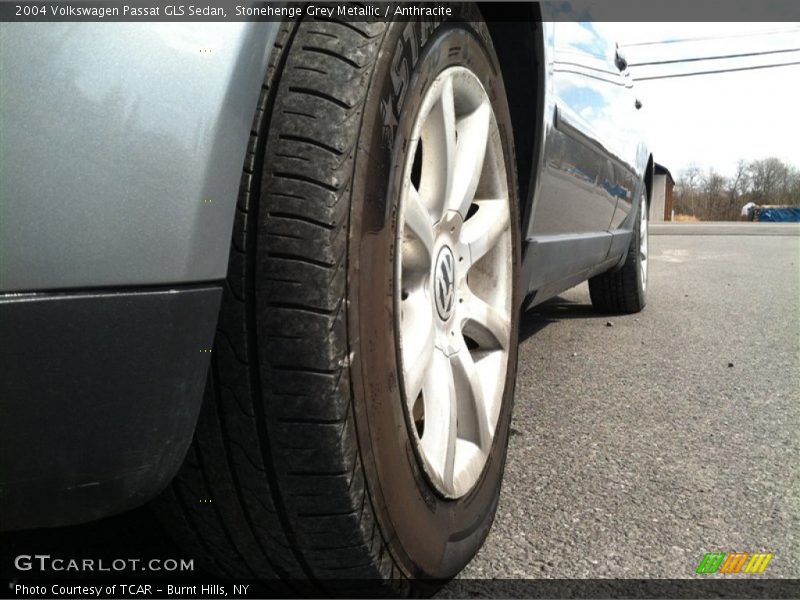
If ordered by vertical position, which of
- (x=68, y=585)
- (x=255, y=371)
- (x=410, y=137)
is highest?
(x=410, y=137)

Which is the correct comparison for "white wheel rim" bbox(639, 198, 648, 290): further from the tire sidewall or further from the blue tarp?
the blue tarp

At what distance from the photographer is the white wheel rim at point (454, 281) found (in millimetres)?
1364

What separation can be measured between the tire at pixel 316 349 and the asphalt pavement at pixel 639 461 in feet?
1.21

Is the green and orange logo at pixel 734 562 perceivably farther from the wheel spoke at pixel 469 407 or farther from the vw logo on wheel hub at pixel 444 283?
the vw logo on wheel hub at pixel 444 283

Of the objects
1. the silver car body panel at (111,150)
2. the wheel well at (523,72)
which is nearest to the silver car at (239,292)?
the silver car body panel at (111,150)

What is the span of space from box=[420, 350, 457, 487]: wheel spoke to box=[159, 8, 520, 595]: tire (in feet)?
0.44

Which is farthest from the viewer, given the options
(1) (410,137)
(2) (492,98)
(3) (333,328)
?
(2) (492,98)

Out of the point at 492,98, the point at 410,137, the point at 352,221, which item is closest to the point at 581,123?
the point at 492,98

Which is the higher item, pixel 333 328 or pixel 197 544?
pixel 333 328

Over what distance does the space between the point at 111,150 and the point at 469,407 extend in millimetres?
913

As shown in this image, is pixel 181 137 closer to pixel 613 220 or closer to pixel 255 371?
pixel 255 371

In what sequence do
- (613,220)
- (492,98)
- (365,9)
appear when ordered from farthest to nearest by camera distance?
(613,220) → (492,98) → (365,9)

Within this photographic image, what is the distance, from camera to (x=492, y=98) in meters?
1.68

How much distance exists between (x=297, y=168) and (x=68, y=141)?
0.29 m
